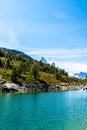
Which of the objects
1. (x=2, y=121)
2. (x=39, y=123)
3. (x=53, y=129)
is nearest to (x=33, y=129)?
(x=53, y=129)

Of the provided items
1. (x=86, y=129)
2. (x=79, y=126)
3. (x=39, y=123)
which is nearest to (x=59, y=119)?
(x=39, y=123)

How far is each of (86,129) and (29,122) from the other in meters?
17.8

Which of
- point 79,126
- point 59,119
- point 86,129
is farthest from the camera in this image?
point 59,119

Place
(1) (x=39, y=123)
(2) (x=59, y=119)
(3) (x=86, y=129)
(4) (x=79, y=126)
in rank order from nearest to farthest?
(3) (x=86, y=129)
(4) (x=79, y=126)
(1) (x=39, y=123)
(2) (x=59, y=119)

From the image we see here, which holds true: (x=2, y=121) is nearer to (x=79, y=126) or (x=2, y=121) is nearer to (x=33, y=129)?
(x=33, y=129)

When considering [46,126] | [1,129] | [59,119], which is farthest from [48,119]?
[1,129]

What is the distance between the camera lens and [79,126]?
60219mm

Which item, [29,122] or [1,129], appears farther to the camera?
[29,122]

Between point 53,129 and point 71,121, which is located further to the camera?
point 71,121

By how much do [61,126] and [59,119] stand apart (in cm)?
1093

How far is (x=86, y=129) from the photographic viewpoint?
55656mm

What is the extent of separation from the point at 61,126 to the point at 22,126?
9063mm

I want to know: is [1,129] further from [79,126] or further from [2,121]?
[79,126]

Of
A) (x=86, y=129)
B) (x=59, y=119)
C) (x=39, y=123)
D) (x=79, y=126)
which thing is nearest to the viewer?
(x=86, y=129)
